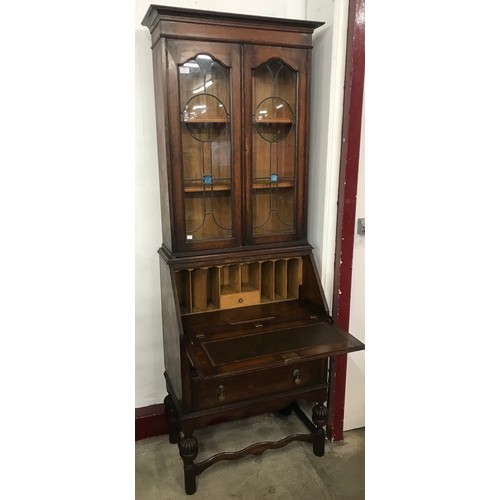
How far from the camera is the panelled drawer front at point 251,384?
1833 mm

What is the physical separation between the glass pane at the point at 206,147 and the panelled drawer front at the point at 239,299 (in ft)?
0.92

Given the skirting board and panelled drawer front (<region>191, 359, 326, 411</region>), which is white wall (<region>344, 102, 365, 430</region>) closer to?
panelled drawer front (<region>191, 359, 326, 411</region>)

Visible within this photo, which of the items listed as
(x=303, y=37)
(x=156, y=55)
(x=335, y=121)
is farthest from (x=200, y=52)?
(x=335, y=121)

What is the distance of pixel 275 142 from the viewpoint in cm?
196

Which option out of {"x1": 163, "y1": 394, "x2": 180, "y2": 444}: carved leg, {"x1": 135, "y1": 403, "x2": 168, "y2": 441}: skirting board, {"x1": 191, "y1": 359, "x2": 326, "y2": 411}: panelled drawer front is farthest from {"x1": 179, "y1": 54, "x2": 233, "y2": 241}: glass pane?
{"x1": 135, "y1": 403, "x2": 168, "y2": 441}: skirting board

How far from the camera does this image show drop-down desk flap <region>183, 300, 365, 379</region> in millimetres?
1590

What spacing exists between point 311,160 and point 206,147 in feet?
1.79

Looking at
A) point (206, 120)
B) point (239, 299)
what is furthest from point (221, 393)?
point (206, 120)

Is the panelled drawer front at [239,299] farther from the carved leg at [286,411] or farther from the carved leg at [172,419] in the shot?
the carved leg at [286,411]

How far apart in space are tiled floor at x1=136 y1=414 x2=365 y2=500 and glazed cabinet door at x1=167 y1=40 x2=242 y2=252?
0.98m

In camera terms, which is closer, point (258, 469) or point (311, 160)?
point (258, 469)

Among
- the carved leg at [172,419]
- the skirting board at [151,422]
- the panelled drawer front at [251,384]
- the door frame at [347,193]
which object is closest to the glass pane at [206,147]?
the door frame at [347,193]

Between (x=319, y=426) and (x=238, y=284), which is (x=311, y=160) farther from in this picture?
(x=319, y=426)

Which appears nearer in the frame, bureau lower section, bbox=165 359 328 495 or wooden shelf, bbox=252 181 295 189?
bureau lower section, bbox=165 359 328 495
